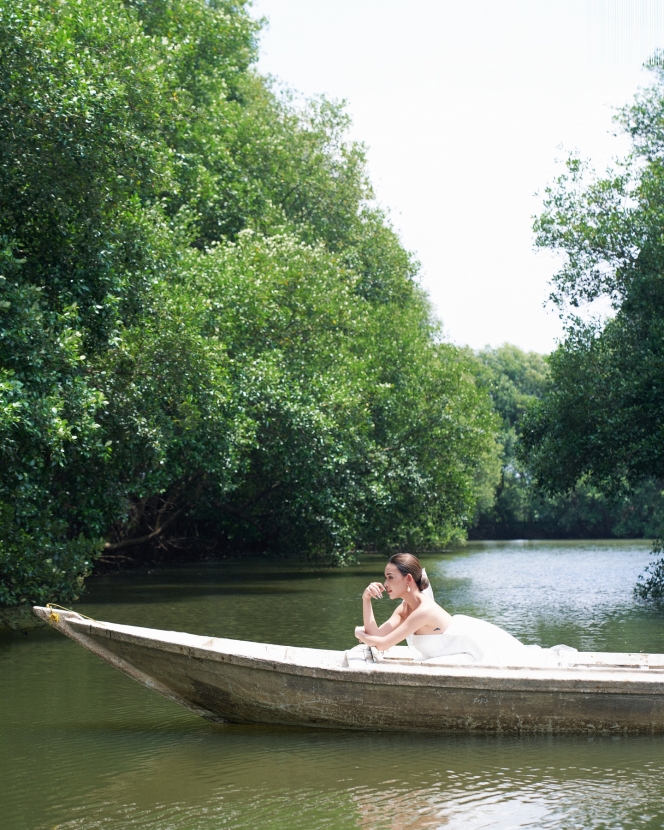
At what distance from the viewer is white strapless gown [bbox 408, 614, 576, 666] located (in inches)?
333

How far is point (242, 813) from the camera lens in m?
6.52

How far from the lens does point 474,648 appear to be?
27.9 feet

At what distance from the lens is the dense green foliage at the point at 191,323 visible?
13.8 m

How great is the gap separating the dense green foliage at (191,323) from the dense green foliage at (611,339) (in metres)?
6.25

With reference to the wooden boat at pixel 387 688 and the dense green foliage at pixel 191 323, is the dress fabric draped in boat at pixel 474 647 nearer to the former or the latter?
the wooden boat at pixel 387 688

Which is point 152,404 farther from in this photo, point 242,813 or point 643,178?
point 242,813

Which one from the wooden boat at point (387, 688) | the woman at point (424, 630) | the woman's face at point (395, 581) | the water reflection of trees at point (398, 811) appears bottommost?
the water reflection of trees at point (398, 811)

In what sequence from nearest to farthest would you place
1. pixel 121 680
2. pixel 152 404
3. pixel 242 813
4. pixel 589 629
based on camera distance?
pixel 242 813, pixel 121 680, pixel 589 629, pixel 152 404

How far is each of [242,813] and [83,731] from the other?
9.25ft

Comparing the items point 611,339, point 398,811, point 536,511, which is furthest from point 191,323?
point 536,511

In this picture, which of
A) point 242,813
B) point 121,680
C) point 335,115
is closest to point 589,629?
point 121,680

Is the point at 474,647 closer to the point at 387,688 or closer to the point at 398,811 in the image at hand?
the point at 387,688

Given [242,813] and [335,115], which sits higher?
[335,115]

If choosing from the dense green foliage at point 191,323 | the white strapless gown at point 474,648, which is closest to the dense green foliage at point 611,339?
the dense green foliage at point 191,323
